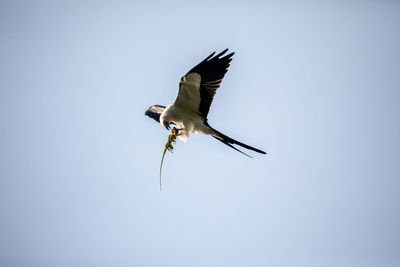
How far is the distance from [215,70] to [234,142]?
1215mm

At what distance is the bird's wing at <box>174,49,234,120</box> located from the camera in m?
Result: 6.15

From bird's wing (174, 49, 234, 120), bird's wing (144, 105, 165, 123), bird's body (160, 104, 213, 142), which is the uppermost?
bird's wing (144, 105, 165, 123)

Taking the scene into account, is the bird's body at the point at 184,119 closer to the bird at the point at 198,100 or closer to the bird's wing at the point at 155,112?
the bird at the point at 198,100

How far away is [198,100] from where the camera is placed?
6676 mm

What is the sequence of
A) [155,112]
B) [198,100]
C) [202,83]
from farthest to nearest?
[155,112]
[198,100]
[202,83]

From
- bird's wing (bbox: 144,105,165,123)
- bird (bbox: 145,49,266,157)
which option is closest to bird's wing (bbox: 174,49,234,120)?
bird (bbox: 145,49,266,157)

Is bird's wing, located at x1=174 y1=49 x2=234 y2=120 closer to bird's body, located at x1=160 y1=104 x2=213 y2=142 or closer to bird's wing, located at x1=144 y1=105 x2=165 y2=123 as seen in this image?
bird's body, located at x1=160 y1=104 x2=213 y2=142

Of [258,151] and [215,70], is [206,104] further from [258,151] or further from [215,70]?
[258,151]

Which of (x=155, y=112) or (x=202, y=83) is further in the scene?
(x=155, y=112)

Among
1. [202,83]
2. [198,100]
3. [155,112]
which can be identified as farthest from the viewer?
[155,112]

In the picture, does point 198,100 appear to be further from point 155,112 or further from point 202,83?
point 155,112

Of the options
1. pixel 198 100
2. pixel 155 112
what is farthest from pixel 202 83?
pixel 155 112

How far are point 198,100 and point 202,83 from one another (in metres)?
0.39

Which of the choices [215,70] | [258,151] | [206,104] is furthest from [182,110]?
[258,151]
